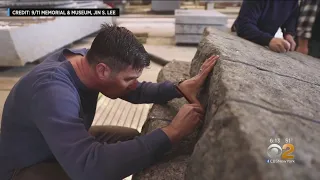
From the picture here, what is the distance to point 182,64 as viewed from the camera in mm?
2502

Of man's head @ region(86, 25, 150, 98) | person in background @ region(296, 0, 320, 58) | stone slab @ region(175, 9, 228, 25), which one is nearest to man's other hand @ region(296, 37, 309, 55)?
person in background @ region(296, 0, 320, 58)

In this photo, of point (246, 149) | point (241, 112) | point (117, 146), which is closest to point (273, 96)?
point (241, 112)

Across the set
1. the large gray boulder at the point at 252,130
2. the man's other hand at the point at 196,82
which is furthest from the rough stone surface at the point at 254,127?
the man's other hand at the point at 196,82

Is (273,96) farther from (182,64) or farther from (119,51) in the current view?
(182,64)

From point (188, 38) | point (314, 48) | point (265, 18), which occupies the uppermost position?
Answer: point (265, 18)

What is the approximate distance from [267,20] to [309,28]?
443mm

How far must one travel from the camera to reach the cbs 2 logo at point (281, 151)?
0.71 metres

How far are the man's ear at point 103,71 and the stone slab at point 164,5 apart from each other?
29.0 feet

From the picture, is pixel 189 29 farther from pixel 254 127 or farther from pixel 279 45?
pixel 254 127

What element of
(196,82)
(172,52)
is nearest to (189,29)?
(172,52)

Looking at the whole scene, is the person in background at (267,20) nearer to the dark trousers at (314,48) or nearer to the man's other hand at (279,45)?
the man's other hand at (279,45)

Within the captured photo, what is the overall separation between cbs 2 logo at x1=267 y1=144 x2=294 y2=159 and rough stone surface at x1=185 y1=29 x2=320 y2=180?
1 cm

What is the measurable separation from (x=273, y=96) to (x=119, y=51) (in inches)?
22.4

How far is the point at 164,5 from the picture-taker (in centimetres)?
959
